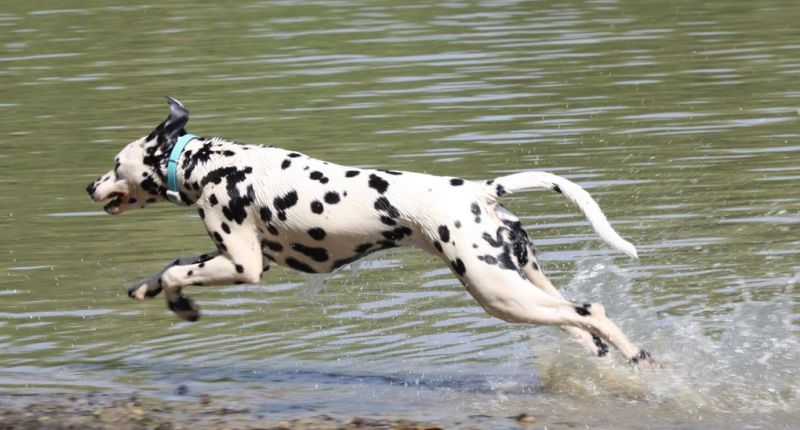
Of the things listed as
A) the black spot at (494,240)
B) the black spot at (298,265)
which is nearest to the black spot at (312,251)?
the black spot at (298,265)

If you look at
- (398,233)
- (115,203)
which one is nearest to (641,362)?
(398,233)

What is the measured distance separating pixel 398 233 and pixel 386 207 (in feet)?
0.56

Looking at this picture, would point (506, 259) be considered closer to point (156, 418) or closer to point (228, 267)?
point (228, 267)

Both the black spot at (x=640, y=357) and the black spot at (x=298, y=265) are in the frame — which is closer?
the black spot at (x=640, y=357)

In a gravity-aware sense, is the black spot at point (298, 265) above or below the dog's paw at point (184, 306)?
above

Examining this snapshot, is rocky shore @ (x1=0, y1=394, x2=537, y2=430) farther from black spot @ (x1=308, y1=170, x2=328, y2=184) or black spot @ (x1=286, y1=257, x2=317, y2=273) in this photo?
black spot @ (x1=308, y1=170, x2=328, y2=184)

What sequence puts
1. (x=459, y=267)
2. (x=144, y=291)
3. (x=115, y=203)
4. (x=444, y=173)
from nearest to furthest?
(x=459, y=267), (x=144, y=291), (x=115, y=203), (x=444, y=173)

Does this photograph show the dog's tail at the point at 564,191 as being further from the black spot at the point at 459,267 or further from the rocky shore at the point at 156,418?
the rocky shore at the point at 156,418

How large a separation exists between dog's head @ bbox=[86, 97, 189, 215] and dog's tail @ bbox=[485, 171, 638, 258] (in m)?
2.05

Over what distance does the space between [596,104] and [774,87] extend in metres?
2.10

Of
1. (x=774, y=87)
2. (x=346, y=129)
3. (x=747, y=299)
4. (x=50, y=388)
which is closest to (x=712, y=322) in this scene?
(x=747, y=299)

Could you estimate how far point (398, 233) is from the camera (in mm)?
9328

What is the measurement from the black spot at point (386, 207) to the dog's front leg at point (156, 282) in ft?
3.97

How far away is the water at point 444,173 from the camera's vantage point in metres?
9.79
